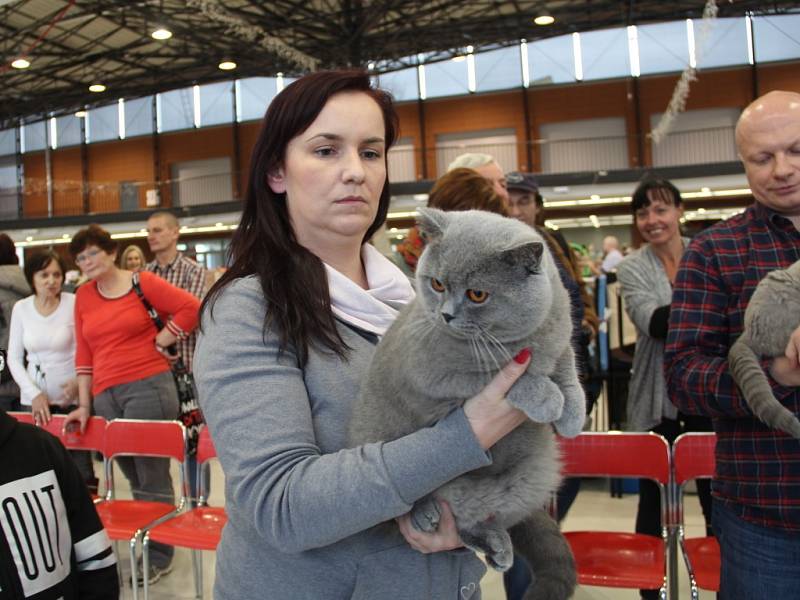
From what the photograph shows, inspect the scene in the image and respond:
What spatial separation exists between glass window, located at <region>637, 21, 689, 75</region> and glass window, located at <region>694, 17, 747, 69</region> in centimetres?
49

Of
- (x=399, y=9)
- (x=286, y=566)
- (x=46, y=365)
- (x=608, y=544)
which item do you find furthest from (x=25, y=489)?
(x=399, y=9)

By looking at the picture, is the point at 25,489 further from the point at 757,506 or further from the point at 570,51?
the point at 570,51

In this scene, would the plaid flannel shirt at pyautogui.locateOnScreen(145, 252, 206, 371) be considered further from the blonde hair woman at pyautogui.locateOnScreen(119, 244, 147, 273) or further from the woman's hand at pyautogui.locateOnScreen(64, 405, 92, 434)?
the blonde hair woman at pyautogui.locateOnScreen(119, 244, 147, 273)

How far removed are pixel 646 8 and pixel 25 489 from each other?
1756 centimetres

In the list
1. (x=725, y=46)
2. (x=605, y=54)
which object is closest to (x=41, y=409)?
(x=605, y=54)

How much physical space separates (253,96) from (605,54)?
9836 millimetres

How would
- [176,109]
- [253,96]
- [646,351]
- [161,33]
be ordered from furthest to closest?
1. [176,109]
2. [253,96]
3. [161,33]
4. [646,351]

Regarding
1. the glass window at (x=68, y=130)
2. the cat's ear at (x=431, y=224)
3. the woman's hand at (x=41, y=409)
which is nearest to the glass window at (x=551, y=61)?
the glass window at (x=68, y=130)

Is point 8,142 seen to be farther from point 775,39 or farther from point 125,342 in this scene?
point 775,39

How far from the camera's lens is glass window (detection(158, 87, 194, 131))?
20.1 metres

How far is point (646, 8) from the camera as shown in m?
15.9

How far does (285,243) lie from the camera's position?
117 centimetres

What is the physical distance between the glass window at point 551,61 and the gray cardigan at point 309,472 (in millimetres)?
18320

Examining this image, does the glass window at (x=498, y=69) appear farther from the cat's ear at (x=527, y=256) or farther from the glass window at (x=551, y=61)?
the cat's ear at (x=527, y=256)
